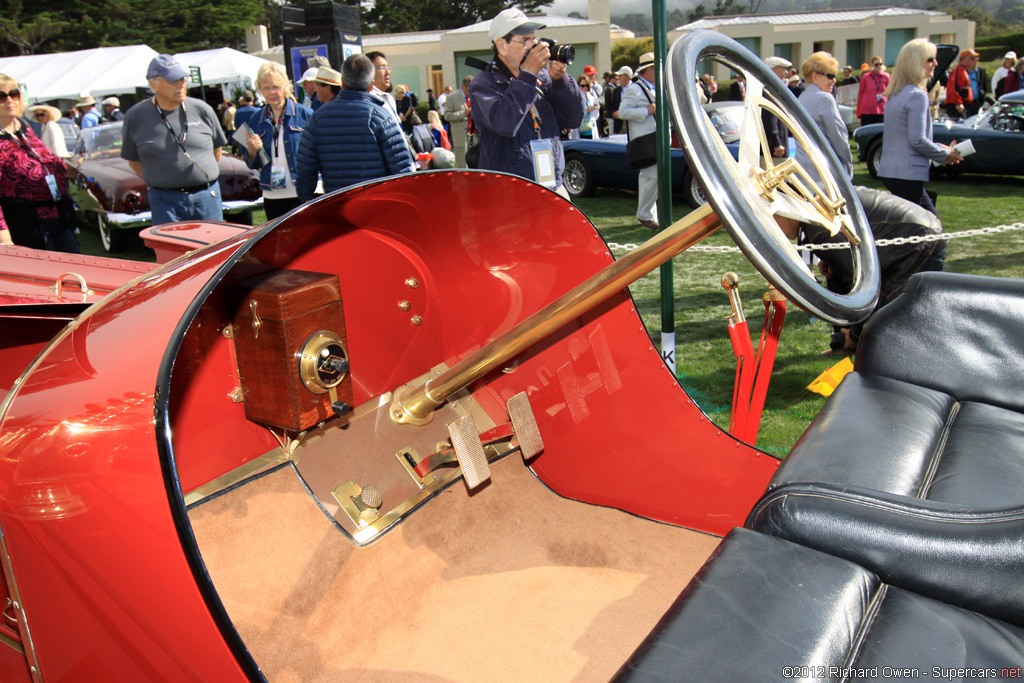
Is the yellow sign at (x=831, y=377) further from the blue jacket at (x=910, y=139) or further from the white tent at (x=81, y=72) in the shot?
the white tent at (x=81, y=72)

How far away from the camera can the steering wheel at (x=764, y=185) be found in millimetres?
1226

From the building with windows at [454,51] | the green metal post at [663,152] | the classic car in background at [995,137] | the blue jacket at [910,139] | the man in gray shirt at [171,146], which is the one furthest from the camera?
the building with windows at [454,51]

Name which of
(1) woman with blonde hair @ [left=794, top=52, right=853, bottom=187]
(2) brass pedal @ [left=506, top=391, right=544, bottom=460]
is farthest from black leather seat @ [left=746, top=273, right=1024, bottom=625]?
(1) woman with blonde hair @ [left=794, top=52, right=853, bottom=187]

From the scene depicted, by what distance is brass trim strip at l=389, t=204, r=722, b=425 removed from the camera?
1.54m

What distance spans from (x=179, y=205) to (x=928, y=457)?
4.67 meters

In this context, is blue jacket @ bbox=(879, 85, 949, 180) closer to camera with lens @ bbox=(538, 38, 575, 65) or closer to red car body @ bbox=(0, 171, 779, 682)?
camera with lens @ bbox=(538, 38, 575, 65)

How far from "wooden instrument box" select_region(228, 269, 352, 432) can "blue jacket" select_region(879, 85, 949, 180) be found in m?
4.49

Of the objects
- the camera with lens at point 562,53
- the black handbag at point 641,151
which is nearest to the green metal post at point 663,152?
the camera with lens at point 562,53

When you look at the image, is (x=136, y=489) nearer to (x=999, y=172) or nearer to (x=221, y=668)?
(x=221, y=668)

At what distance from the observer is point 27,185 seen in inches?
205

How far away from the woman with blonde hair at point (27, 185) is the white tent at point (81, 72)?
1845cm

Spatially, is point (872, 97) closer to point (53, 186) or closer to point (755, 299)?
point (755, 299)

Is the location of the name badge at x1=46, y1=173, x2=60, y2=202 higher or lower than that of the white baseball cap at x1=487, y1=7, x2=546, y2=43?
lower

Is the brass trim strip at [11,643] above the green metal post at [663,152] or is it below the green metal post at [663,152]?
below
